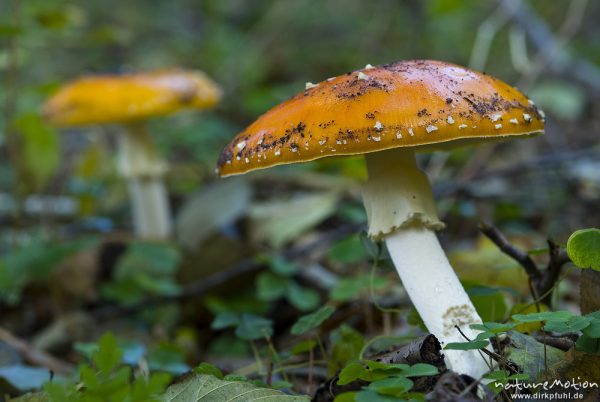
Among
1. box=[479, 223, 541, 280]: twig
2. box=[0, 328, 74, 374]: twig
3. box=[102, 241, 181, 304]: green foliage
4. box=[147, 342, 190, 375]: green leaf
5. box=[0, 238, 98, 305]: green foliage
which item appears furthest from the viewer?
box=[102, 241, 181, 304]: green foliage

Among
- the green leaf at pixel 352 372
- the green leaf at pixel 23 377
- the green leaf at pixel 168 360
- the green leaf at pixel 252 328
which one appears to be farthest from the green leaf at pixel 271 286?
the green leaf at pixel 352 372

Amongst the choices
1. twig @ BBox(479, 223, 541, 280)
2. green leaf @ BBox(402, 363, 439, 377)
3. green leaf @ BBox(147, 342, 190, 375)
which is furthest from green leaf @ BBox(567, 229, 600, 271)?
green leaf @ BBox(147, 342, 190, 375)

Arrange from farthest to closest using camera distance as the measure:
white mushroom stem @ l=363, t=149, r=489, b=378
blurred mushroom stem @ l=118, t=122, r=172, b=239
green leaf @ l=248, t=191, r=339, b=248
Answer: blurred mushroom stem @ l=118, t=122, r=172, b=239 → green leaf @ l=248, t=191, r=339, b=248 → white mushroom stem @ l=363, t=149, r=489, b=378

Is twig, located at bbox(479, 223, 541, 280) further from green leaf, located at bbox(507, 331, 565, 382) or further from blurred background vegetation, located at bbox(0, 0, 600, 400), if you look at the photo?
green leaf, located at bbox(507, 331, 565, 382)

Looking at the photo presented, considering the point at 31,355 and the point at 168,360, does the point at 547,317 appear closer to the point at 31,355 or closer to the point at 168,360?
Answer: the point at 168,360

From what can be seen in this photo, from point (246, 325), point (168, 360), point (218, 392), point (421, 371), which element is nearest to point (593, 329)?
point (421, 371)
